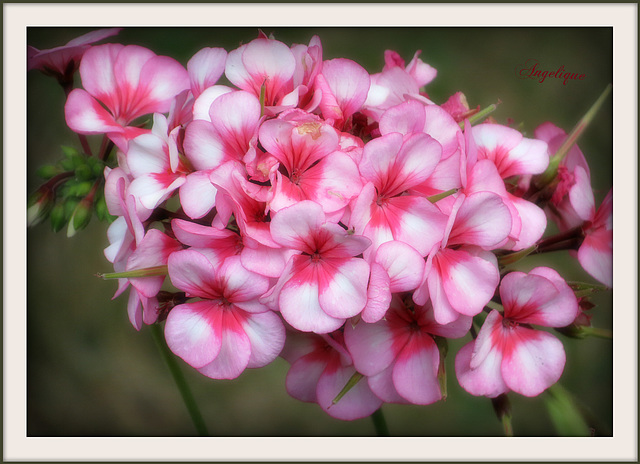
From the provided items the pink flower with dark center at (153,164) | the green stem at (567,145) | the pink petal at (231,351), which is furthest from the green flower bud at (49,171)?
the green stem at (567,145)

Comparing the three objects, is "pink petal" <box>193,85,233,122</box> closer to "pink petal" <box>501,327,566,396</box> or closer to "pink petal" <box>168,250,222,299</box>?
"pink petal" <box>168,250,222,299</box>

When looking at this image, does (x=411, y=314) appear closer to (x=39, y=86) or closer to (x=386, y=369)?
(x=386, y=369)

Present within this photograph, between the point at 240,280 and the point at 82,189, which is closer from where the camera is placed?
the point at 240,280

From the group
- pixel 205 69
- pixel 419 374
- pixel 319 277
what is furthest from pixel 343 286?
pixel 205 69

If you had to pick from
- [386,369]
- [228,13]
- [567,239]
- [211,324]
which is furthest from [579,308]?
[228,13]

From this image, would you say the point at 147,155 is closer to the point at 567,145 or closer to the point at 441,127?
the point at 441,127
